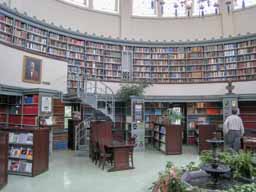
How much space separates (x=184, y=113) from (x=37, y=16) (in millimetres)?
7330

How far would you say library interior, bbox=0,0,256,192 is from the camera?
511cm

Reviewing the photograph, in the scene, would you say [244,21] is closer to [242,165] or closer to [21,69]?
[242,165]

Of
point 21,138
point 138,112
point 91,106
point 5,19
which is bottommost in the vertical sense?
point 21,138

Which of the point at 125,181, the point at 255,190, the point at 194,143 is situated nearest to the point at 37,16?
the point at 125,181

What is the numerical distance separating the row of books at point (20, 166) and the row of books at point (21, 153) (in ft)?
0.37

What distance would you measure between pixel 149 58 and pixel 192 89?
2525 millimetres

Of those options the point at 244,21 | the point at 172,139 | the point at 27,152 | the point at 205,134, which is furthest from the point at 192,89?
the point at 27,152

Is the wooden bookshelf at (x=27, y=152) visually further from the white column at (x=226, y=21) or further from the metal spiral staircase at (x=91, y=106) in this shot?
the white column at (x=226, y=21)

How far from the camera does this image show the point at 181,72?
10711 millimetres

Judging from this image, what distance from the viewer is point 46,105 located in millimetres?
7289

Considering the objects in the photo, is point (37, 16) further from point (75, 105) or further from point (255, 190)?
point (255, 190)

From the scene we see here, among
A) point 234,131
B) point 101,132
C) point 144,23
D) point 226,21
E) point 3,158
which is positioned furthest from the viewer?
point 144,23

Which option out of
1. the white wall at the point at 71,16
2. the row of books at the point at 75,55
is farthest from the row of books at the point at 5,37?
the row of books at the point at 75,55

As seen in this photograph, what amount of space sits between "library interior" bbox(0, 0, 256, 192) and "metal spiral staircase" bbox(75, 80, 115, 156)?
4cm
